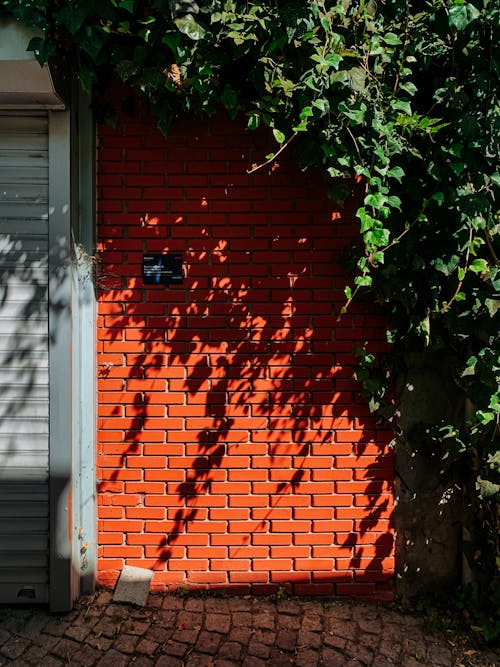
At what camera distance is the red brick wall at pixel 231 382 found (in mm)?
3400

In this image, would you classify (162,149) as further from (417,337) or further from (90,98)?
(417,337)

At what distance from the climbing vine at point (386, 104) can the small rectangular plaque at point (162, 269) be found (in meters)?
0.77

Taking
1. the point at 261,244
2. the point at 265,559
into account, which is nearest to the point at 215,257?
the point at 261,244

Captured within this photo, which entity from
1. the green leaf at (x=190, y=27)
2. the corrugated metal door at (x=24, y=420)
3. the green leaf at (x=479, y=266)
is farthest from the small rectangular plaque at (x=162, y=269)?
the green leaf at (x=479, y=266)

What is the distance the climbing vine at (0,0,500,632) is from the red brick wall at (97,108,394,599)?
0.81 ft

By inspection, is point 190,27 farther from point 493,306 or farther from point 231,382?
point 493,306

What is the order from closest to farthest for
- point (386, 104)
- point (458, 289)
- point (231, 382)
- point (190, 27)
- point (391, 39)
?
point (190, 27)
point (391, 39)
point (386, 104)
point (458, 289)
point (231, 382)

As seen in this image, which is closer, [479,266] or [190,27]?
[190,27]

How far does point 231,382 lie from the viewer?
3.43 m

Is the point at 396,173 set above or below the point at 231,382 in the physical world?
above

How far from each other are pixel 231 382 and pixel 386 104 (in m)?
1.74

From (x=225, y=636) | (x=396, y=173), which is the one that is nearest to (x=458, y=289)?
(x=396, y=173)

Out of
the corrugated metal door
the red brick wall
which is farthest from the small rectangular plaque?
the corrugated metal door

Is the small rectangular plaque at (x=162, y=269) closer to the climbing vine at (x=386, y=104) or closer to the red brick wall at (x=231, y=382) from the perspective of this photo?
the red brick wall at (x=231, y=382)
